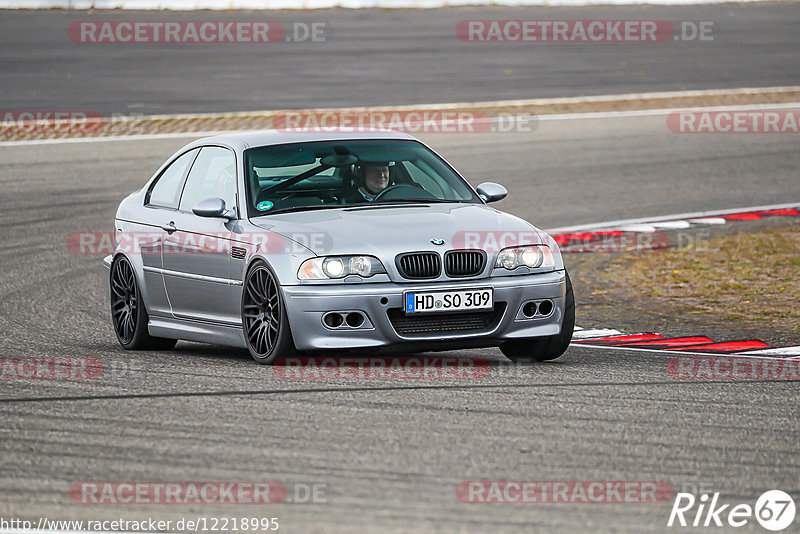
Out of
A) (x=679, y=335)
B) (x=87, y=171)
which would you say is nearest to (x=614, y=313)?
(x=679, y=335)

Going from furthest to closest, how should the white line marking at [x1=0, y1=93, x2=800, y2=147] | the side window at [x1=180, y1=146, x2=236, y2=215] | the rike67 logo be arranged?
1. the white line marking at [x1=0, y1=93, x2=800, y2=147]
2. the side window at [x1=180, y1=146, x2=236, y2=215]
3. the rike67 logo

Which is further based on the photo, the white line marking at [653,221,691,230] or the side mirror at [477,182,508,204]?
the white line marking at [653,221,691,230]

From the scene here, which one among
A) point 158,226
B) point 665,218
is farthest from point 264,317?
point 665,218

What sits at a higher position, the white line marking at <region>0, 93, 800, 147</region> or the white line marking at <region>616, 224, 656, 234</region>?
the white line marking at <region>0, 93, 800, 147</region>

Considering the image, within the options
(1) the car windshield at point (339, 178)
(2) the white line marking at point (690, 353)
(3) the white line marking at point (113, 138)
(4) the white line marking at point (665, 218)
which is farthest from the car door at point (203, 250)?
(3) the white line marking at point (113, 138)

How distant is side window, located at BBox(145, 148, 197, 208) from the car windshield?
2.72ft

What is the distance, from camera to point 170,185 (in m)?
10.2

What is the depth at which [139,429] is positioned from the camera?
6.76 meters

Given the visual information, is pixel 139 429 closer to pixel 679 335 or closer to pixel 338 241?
pixel 338 241

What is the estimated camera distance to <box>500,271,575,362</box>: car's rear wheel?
8.84 m

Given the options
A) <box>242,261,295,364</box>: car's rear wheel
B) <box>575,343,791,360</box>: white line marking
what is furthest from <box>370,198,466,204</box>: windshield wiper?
<box>575,343,791,360</box>: white line marking

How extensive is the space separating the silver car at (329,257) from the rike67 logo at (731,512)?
296 centimetres

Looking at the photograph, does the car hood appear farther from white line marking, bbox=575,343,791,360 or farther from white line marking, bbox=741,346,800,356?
white line marking, bbox=741,346,800,356

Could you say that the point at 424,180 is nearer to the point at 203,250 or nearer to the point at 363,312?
the point at 203,250
